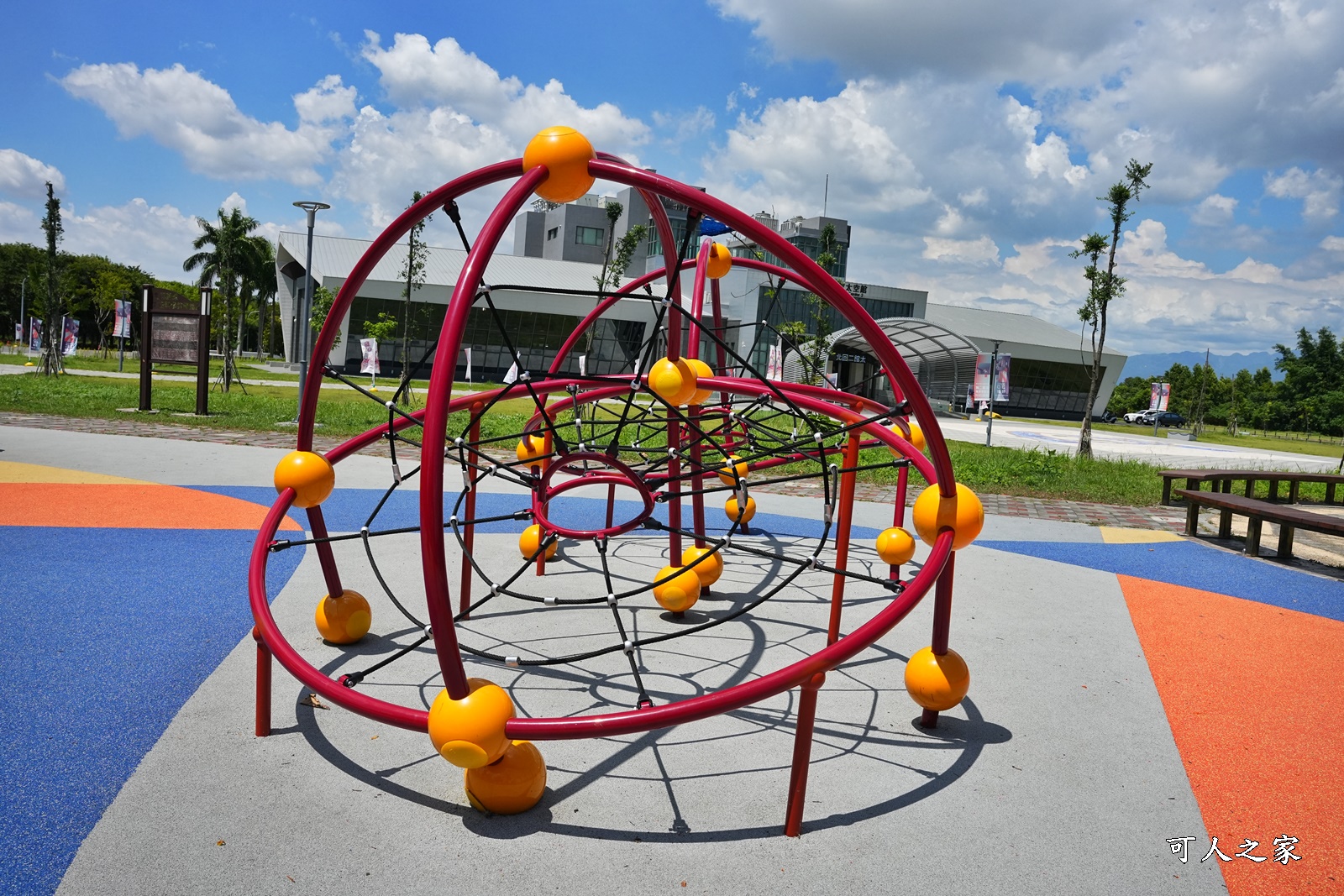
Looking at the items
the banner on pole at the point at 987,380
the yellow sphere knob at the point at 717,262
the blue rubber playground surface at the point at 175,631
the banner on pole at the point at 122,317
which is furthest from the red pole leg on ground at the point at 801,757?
the banner on pole at the point at 122,317

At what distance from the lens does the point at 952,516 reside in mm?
3246

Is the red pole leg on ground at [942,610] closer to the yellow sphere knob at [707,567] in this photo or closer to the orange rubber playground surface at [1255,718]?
the orange rubber playground surface at [1255,718]

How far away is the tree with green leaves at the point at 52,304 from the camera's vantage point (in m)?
25.9

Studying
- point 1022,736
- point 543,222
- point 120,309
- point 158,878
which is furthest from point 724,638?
point 543,222

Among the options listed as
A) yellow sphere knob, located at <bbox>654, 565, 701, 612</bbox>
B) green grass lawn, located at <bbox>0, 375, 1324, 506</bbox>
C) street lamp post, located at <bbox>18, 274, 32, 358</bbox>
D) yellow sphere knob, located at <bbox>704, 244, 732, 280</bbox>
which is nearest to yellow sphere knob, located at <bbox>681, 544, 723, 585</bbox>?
yellow sphere knob, located at <bbox>654, 565, 701, 612</bbox>

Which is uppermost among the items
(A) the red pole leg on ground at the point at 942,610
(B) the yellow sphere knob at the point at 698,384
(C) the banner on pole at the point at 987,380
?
(C) the banner on pole at the point at 987,380

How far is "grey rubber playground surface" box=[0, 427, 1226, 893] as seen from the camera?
258 cm

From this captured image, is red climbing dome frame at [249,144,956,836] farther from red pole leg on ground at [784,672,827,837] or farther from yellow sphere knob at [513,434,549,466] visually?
yellow sphere knob at [513,434,549,466]

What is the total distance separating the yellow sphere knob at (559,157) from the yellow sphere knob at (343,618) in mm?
2492

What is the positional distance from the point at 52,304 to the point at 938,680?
31815 mm

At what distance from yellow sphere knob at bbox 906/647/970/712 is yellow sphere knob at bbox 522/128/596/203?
7.55 feet

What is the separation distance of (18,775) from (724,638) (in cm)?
319

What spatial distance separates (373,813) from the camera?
286cm

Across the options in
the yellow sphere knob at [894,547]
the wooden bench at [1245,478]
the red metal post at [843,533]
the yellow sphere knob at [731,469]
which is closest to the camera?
the yellow sphere knob at [731,469]
